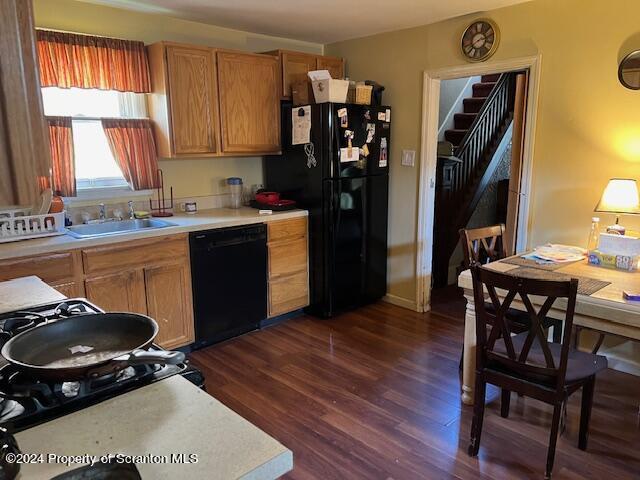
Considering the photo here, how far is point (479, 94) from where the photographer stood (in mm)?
5539

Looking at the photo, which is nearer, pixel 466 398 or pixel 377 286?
pixel 466 398

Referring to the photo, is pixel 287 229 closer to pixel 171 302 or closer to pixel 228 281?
pixel 228 281

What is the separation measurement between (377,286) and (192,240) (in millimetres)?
1769

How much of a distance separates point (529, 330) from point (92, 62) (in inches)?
118

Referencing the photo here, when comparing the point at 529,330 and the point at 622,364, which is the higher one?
the point at 529,330

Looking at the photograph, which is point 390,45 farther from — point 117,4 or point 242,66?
point 117,4

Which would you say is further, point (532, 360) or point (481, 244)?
point (481, 244)

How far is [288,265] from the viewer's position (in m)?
3.67

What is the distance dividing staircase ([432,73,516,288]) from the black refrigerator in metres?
0.79

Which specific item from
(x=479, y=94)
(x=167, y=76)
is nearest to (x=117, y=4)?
(x=167, y=76)

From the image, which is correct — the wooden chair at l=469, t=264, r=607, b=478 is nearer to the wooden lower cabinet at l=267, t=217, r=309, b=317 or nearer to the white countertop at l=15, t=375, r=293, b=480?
the white countertop at l=15, t=375, r=293, b=480

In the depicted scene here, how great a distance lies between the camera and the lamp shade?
2469 millimetres

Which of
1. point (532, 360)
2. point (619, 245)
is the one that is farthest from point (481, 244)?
point (532, 360)

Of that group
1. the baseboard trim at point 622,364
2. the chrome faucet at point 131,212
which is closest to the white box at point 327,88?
the chrome faucet at point 131,212
